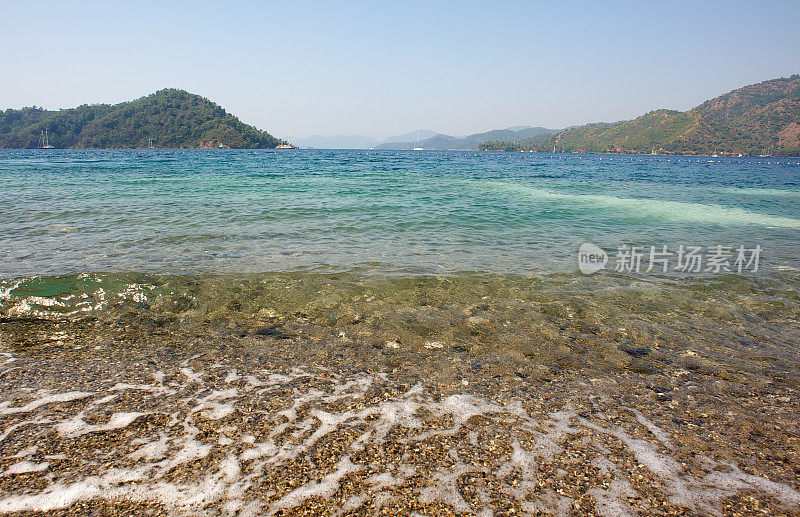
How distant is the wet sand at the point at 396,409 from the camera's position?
2660mm

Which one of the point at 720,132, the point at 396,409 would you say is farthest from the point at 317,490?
the point at 720,132

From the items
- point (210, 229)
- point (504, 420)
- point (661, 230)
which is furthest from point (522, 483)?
point (661, 230)

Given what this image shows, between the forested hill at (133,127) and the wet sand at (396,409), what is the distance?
165 m

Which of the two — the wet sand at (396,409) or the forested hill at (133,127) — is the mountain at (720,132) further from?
the wet sand at (396,409)

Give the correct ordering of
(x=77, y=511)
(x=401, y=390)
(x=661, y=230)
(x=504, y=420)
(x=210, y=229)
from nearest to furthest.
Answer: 1. (x=77, y=511)
2. (x=504, y=420)
3. (x=401, y=390)
4. (x=210, y=229)
5. (x=661, y=230)

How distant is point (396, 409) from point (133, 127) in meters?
Result: 184

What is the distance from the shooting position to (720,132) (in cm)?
15175

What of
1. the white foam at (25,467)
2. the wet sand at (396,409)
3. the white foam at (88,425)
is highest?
the white foam at (25,467)

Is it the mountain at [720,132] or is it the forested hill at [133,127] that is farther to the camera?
the mountain at [720,132]

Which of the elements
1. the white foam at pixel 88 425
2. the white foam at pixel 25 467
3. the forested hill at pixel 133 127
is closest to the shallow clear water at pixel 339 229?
the white foam at pixel 88 425

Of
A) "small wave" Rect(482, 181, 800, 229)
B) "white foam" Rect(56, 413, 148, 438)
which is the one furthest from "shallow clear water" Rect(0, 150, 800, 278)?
"white foam" Rect(56, 413, 148, 438)

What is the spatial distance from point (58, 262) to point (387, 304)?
690cm

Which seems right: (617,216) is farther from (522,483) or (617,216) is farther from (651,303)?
(522,483)

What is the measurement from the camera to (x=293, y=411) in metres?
3.57
